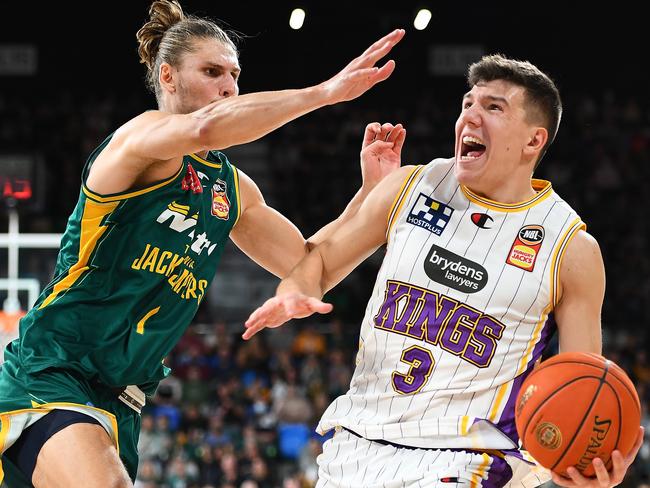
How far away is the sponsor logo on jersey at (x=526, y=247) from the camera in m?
3.63

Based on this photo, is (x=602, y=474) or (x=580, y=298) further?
(x=580, y=298)

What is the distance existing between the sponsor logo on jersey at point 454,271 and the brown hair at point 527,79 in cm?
62

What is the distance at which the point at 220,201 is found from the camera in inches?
171

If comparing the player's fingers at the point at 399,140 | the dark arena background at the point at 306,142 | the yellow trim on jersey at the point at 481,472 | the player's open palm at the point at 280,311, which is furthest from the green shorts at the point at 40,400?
the dark arena background at the point at 306,142

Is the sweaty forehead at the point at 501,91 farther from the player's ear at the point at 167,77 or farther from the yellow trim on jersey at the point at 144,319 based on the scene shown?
the yellow trim on jersey at the point at 144,319

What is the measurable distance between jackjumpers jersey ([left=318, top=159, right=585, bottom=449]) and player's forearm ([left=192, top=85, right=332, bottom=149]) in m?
0.62

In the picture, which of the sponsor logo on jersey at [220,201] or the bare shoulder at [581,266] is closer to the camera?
the bare shoulder at [581,266]

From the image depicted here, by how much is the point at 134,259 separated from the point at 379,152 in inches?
45.4

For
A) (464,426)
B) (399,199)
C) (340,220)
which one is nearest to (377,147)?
(340,220)

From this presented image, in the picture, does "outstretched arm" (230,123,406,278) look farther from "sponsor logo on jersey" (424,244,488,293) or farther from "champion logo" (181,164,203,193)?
"sponsor logo on jersey" (424,244,488,293)

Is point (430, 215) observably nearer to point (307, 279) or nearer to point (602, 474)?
point (307, 279)

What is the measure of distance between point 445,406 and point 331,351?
980 centimetres

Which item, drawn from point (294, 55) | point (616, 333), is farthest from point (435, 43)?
point (616, 333)

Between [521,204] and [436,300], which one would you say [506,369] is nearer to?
[436,300]
